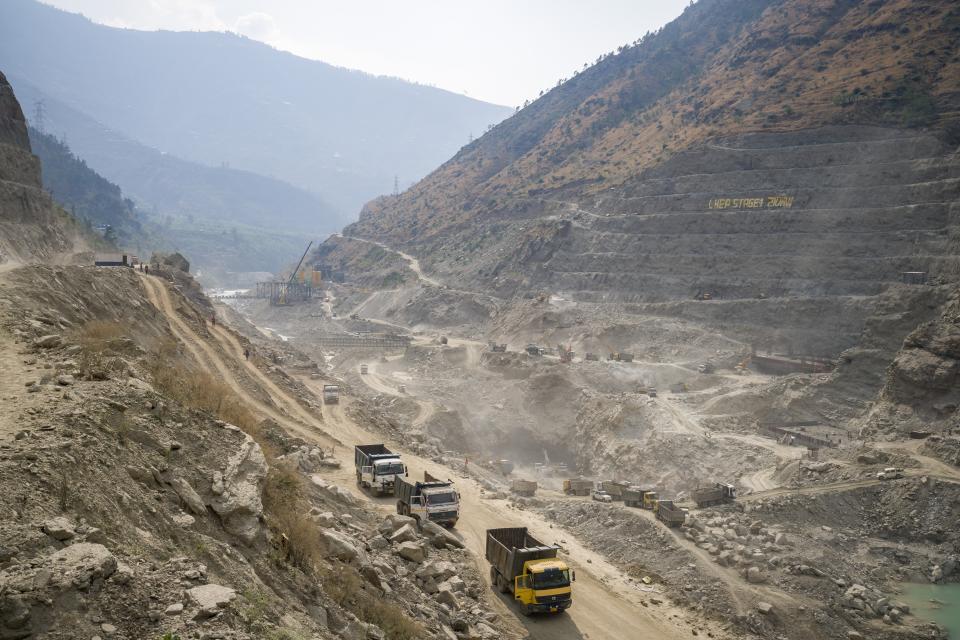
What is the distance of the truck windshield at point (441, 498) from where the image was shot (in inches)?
748

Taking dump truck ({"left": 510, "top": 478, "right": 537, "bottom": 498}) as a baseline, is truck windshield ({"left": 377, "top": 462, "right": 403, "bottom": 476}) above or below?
above

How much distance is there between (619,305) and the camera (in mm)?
63844

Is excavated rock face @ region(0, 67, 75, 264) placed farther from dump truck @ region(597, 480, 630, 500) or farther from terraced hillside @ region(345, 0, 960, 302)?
terraced hillside @ region(345, 0, 960, 302)

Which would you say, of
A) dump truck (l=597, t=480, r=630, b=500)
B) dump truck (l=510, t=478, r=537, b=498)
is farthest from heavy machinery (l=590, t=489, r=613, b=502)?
dump truck (l=510, t=478, r=537, b=498)

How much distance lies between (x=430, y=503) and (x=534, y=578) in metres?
4.83

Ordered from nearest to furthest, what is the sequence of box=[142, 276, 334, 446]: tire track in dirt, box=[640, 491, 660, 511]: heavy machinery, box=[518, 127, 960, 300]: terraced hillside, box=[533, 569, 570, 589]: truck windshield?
box=[533, 569, 570, 589]: truck windshield, box=[640, 491, 660, 511]: heavy machinery, box=[142, 276, 334, 446]: tire track in dirt, box=[518, 127, 960, 300]: terraced hillside

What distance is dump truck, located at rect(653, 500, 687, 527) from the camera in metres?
23.8

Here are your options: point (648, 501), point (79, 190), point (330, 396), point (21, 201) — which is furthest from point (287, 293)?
point (648, 501)

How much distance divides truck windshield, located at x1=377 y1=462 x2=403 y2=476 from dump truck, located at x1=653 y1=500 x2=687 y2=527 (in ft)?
32.3

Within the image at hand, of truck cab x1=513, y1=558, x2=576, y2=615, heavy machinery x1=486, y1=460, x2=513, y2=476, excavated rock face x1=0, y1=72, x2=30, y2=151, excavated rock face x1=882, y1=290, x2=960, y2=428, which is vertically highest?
excavated rock face x1=0, y1=72, x2=30, y2=151

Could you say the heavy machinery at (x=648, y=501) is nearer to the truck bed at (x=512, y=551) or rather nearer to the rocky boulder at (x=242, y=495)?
the truck bed at (x=512, y=551)

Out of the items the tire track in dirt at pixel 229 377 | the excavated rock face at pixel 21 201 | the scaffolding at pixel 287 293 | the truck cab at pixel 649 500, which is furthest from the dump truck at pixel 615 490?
the scaffolding at pixel 287 293

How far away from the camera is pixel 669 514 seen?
78.7 feet

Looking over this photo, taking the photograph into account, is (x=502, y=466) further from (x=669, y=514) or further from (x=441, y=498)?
(x=441, y=498)
